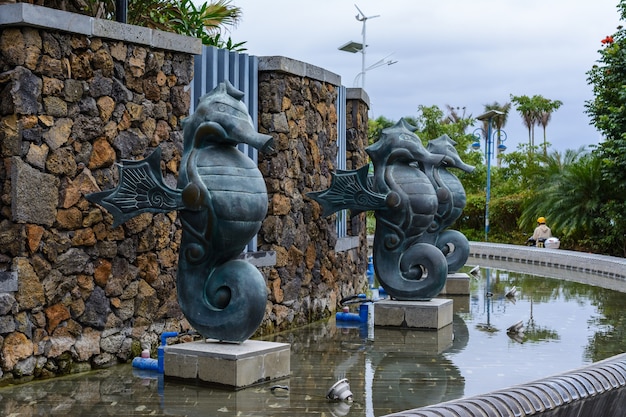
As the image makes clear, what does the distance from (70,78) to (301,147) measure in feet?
12.0

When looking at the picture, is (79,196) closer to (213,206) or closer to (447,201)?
(213,206)

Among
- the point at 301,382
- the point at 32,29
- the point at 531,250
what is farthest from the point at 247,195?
the point at 531,250

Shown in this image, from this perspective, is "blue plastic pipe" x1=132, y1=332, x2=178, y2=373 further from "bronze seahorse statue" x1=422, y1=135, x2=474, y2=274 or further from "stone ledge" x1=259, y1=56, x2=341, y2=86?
"bronze seahorse statue" x1=422, y1=135, x2=474, y2=274

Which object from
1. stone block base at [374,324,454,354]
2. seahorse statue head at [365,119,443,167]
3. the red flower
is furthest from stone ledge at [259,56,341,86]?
the red flower

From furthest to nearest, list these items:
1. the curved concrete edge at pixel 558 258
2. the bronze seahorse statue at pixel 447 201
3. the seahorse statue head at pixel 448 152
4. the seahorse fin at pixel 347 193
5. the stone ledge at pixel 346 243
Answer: the curved concrete edge at pixel 558 258
the seahorse statue head at pixel 448 152
the bronze seahorse statue at pixel 447 201
the stone ledge at pixel 346 243
the seahorse fin at pixel 347 193

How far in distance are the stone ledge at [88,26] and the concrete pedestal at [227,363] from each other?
9.24ft

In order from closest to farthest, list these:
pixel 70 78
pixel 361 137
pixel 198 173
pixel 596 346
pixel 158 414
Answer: pixel 158 414, pixel 198 173, pixel 70 78, pixel 596 346, pixel 361 137

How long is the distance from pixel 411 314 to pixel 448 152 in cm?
320

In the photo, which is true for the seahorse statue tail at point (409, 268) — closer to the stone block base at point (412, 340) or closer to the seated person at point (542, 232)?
the stone block base at point (412, 340)

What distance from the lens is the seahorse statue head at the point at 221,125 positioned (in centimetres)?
736

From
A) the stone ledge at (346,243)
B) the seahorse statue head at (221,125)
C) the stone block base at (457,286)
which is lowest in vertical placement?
the stone block base at (457,286)

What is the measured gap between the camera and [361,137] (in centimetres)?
1365

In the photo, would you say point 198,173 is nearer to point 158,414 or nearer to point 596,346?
point 158,414

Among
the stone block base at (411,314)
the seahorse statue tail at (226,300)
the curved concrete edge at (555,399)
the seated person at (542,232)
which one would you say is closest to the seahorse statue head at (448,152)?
the stone block base at (411,314)
